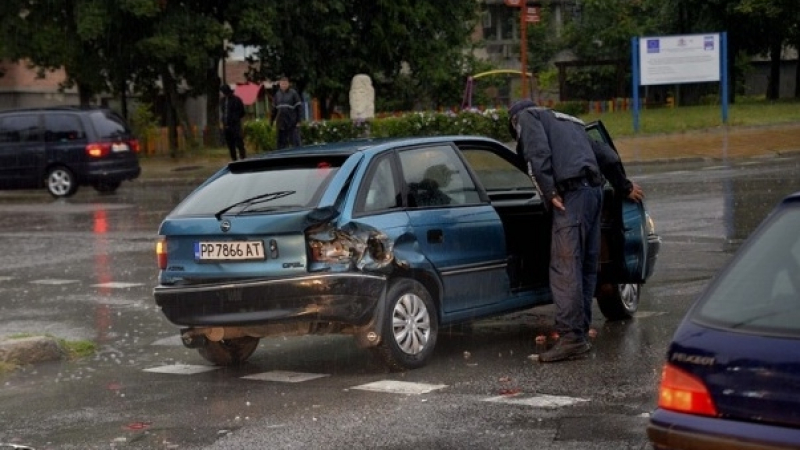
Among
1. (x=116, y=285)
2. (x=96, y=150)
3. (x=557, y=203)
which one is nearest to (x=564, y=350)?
(x=557, y=203)

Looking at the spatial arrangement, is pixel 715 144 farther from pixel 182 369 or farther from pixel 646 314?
pixel 182 369

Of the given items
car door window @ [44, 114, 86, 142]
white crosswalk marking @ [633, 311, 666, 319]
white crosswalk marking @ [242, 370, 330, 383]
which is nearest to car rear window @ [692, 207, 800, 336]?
white crosswalk marking @ [242, 370, 330, 383]

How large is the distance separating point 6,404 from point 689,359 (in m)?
5.31

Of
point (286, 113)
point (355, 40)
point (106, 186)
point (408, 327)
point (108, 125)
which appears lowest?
point (106, 186)

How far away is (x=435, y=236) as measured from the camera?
31.2 feet

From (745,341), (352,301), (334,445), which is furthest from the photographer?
(352,301)

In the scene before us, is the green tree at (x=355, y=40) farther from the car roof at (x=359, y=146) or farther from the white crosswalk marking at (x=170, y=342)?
the car roof at (x=359, y=146)

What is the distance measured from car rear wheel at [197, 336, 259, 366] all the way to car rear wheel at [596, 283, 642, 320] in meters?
2.64

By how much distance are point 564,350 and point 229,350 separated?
2.37 meters

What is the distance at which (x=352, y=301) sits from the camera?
8914mm

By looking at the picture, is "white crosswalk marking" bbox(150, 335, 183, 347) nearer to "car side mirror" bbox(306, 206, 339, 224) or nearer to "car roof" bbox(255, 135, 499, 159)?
"car roof" bbox(255, 135, 499, 159)

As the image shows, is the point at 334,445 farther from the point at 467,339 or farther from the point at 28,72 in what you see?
the point at 28,72

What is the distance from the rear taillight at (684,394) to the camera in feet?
15.9

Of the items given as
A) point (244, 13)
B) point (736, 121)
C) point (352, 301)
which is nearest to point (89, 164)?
point (244, 13)
